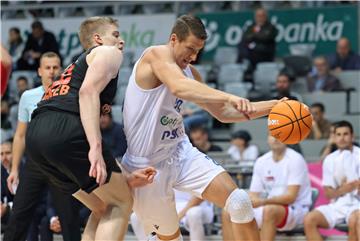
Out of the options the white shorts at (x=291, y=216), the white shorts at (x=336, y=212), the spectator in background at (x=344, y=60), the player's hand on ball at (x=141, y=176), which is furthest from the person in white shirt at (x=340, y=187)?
the spectator in background at (x=344, y=60)

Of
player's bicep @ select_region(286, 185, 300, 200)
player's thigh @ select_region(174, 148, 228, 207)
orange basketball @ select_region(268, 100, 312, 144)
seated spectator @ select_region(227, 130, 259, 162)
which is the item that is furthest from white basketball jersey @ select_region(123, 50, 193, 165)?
seated spectator @ select_region(227, 130, 259, 162)

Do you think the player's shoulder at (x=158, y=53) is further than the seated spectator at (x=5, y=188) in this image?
No

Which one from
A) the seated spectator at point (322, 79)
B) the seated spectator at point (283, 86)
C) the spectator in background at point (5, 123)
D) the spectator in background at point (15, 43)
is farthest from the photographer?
the spectator in background at point (15, 43)

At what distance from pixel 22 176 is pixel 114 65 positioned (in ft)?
6.82

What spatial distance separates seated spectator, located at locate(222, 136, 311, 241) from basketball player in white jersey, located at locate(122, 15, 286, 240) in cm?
254

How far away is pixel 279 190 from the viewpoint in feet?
31.2

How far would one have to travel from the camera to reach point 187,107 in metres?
13.2

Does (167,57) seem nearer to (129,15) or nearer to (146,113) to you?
(146,113)

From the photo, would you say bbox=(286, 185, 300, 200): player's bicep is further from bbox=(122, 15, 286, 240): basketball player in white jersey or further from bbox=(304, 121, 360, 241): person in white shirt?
bbox=(122, 15, 286, 240): basketball player in white jersey

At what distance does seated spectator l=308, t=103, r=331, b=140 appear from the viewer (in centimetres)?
1233

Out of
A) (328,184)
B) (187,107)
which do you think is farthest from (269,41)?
(328,184)

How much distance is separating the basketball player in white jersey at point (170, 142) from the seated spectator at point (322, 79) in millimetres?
7331

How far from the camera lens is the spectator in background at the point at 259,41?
1449 cm

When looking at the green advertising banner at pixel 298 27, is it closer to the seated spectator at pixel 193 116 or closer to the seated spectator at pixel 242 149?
the seated spectator at pixel 193 116
